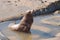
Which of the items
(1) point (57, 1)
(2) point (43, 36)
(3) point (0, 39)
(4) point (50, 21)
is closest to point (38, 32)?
(2) point (43, 36)

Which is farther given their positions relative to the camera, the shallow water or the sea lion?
the sea lion

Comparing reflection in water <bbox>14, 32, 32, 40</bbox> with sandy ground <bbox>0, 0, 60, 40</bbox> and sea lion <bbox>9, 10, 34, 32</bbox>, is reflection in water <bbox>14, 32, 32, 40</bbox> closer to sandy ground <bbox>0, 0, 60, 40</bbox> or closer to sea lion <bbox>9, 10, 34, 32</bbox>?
sandy ground <bbox>0, 0, 60, 40</bbox>

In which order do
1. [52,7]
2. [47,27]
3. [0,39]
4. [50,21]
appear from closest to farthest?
[0,39]
[47,27]
[50,21]
[52,7]

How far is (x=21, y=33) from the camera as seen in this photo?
6621 millimetres

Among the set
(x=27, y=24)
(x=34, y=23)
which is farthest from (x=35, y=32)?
(x=34, y=23)

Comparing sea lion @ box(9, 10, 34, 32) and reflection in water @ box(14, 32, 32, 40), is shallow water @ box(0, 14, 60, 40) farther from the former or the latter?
sea lion @ box(9, 10, 34, 32)

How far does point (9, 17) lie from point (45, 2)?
2384 mm

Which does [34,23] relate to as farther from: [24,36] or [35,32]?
[24,36]

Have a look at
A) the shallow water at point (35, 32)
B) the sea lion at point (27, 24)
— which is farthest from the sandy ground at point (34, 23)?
the sea lion at point (27, 24)

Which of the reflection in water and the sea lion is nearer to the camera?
the reflection in water

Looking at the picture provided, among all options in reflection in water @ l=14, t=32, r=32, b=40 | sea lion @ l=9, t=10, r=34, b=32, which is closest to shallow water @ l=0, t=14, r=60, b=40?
reflection in water @ l=14, t=32, r=32, b=40

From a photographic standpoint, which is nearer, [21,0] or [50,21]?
[50,21]

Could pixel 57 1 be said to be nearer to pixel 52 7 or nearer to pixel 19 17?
pixel 52 7

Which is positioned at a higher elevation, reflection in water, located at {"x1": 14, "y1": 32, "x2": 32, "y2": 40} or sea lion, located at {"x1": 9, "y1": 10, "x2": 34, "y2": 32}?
sea lion, located at {"x1": 9, "y1": 10, "x2": 34, "y2": 32}
